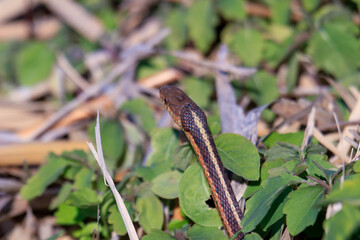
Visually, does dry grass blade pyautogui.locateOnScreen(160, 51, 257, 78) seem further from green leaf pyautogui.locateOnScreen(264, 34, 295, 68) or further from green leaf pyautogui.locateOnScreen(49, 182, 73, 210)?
green leaf pyautogui.locateOnScreen(49, 182, 73, 210)

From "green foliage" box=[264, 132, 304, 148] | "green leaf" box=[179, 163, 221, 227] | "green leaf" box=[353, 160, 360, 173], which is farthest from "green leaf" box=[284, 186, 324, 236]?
"green foliage" box=[264, 132, 304, 148]

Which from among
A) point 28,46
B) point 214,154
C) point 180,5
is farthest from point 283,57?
point 28,46

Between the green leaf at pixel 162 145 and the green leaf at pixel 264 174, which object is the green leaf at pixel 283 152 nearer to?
the green leaf at pixel 264 174

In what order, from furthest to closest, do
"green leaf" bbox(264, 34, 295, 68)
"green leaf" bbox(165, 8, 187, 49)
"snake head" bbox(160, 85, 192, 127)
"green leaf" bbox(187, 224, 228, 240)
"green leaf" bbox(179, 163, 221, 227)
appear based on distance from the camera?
"green leaf" bbox(165, 8, 187, 49) < "green leaf" bbox(264, 34, 295, 68) < "snake head" bbox(160, 85, 192, 127) < "green leaf" bbox(179, 163, 221, 227) < "green leaf" bbox(187, 224, 228, 240)

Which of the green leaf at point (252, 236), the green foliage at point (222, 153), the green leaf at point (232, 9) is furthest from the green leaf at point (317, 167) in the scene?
the green leaf at point (232, 9)

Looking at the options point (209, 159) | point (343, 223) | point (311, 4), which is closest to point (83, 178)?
point (209, 159)

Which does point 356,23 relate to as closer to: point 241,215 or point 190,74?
point 190,74
